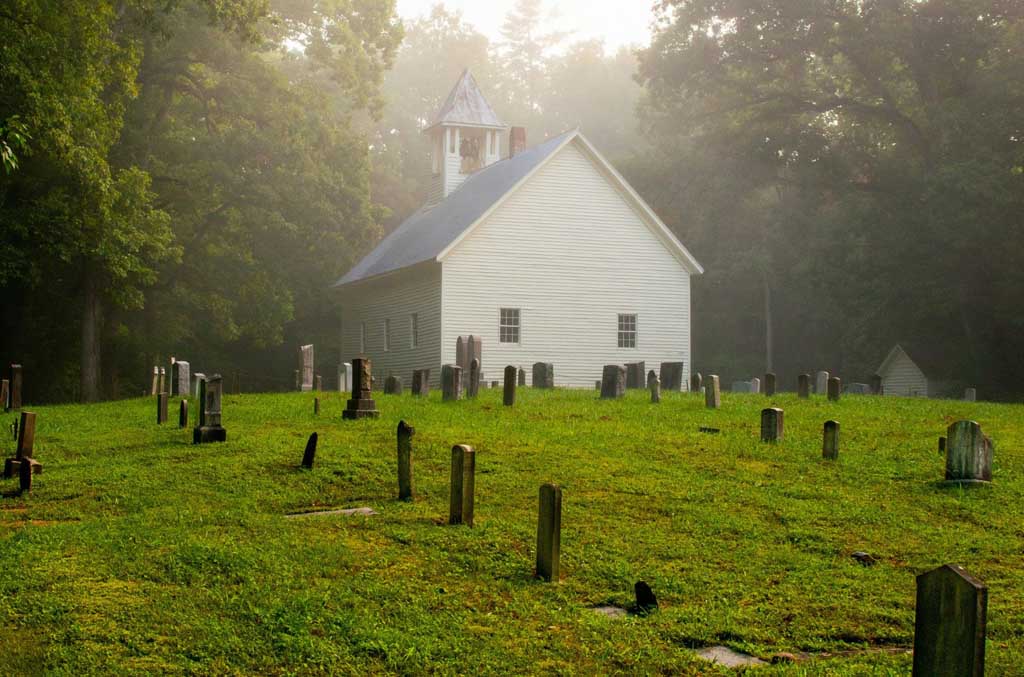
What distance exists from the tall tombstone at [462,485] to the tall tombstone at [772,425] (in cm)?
695

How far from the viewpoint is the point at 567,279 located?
3903 centimetres

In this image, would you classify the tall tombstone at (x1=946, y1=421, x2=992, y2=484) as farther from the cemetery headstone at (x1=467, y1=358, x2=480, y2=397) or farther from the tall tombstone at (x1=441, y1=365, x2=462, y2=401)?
the cemetery headstone at (x1=467, y1=358, x2=480, y2=397)

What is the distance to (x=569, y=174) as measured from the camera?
128 feet

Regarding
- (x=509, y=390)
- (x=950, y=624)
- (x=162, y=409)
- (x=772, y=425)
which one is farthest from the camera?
(x=509, y=390)

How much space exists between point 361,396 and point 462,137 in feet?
101

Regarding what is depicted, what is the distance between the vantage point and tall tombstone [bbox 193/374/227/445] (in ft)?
56.9

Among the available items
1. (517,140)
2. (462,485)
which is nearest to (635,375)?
(517,140)

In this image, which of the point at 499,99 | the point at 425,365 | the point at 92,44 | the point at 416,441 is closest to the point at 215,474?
the point at 416,441

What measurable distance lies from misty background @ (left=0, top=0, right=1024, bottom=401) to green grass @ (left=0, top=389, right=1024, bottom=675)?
14846 mm

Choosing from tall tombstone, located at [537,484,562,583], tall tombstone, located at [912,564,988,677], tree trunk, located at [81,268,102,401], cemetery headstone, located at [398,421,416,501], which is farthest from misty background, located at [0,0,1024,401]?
tall tombstone, located at [912,564,988,677]

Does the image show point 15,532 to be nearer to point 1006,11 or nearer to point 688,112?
point 1006,11

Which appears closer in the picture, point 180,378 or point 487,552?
point 487,552

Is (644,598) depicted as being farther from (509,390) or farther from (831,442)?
(509,390)

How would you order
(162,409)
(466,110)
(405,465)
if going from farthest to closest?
(466,110), (162,409), (405,465)
